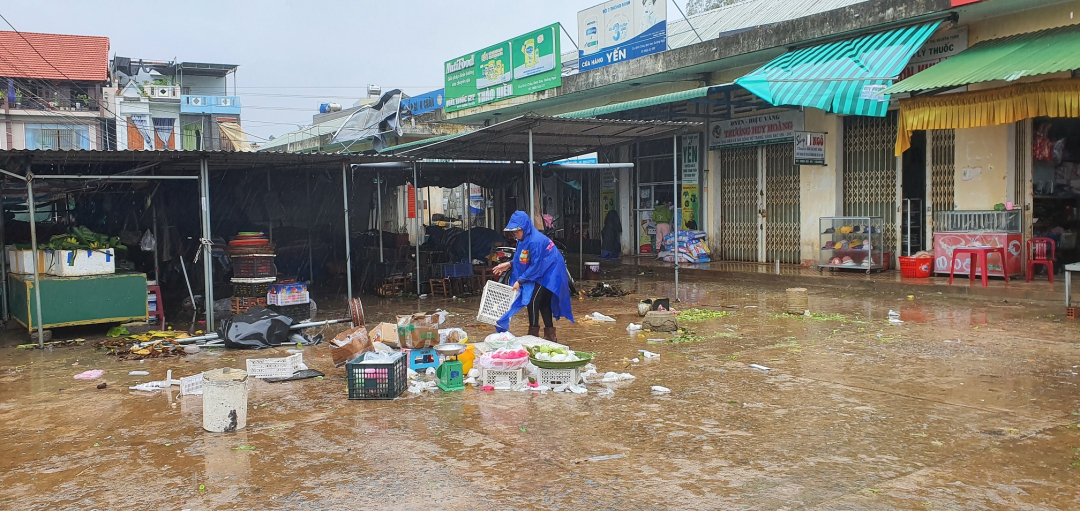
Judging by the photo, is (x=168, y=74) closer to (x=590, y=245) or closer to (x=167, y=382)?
(x=590, y=245)

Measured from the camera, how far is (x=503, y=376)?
23.1 feet

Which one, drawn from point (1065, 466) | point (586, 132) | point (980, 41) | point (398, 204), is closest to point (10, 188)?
point (586, 132)

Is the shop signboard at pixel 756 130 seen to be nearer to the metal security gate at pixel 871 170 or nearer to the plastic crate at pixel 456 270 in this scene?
the metal security gate at pixel 871 170

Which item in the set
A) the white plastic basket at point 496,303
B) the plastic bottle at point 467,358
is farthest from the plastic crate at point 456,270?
the plastic bottle at point 467,358

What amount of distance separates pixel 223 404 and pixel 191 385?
5.23 feet

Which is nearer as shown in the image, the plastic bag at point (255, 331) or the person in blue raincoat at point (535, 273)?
the person in blue raincoat at point (535, 273)

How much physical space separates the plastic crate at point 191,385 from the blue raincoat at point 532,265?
3041 millimetres

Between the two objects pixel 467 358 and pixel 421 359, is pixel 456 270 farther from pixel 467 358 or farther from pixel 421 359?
pixel 467 358

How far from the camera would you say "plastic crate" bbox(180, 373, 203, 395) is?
7.09m

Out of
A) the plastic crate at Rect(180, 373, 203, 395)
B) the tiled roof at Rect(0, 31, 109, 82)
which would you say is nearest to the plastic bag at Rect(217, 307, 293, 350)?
the plastic crate at Rect(180, 373, 203, 395)

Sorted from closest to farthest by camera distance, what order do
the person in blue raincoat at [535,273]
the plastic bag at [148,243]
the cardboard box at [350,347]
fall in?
the cardboard box at [350,347] < the person in blue raincoat at [535,273] < the plastic bag at [148,243]

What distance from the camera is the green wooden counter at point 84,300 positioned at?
10.2 m

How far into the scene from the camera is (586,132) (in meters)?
13.0

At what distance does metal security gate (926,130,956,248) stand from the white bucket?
1274 centimetres
